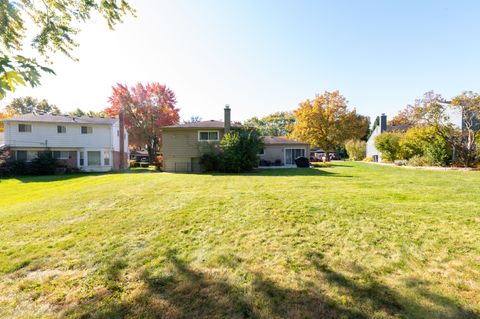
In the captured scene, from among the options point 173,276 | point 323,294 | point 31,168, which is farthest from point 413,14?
point 31,168

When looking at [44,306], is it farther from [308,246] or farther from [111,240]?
A: [308,246]

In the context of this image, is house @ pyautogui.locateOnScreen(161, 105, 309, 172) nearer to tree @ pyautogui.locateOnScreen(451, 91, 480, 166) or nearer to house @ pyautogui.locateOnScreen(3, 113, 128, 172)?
house @ pyautogui.locateOnScreen(3, 113, 128, 172)

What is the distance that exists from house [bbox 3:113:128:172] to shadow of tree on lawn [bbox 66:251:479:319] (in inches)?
1000

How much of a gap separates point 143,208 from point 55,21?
505 centimetres

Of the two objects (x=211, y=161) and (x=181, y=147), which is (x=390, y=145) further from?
(x=181, y=147)

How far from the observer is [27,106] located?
48.7 metres

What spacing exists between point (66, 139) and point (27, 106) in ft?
127

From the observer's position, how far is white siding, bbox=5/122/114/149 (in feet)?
71.7

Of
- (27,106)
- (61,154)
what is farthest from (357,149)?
(27,106)

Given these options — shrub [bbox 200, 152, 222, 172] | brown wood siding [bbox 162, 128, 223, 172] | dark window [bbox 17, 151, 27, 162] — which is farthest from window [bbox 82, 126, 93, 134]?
shrub [bbox 200, 152, 222, 172]

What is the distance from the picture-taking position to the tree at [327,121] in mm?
36625

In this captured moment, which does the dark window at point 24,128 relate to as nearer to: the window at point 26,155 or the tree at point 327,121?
the window at point 26,155

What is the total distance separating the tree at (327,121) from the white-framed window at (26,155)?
111ft

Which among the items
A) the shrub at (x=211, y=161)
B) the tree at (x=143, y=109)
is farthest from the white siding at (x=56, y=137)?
the shrub at (x=211, y=161)
